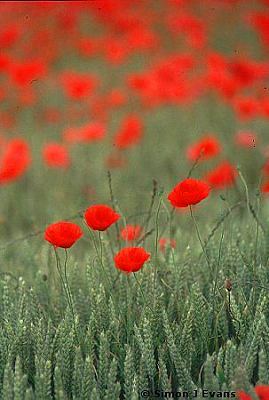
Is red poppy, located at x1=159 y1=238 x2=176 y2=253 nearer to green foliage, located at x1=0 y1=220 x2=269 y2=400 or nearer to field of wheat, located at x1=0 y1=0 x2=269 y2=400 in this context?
field of wheat, located at x1=0 y1=0 x2=269 y2=400

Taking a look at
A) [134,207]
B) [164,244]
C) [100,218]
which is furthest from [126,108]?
[100,218]

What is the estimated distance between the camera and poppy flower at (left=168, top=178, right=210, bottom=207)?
1894mm

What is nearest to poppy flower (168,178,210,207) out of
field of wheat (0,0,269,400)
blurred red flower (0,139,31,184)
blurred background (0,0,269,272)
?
field of wheat (0,0,269,400)

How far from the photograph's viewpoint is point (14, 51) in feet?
20.8

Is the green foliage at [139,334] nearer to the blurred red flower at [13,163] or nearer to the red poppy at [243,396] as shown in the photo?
the red poppy at [243,396]

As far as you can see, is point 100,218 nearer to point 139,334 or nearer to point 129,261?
point 129,261

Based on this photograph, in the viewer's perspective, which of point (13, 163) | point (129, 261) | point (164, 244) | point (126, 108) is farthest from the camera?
point (126, 108)

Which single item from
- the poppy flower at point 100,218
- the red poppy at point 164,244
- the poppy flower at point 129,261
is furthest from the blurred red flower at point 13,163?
the poppy flower at point 129,261

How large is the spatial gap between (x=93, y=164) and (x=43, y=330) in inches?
102

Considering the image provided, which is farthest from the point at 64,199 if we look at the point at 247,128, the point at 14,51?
the point at 14,51

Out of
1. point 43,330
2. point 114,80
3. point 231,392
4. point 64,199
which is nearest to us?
point 231,392

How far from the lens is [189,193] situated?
1894 mm

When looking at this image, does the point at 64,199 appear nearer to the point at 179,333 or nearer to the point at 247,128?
the point at 247,128

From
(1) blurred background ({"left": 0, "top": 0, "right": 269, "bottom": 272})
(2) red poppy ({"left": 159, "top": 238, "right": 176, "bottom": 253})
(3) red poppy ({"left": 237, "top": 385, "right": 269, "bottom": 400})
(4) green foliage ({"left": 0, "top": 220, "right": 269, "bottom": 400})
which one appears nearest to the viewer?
(3) red poppy ({"left": 237, "top": 385, "right": 269, "bottom": 400})
